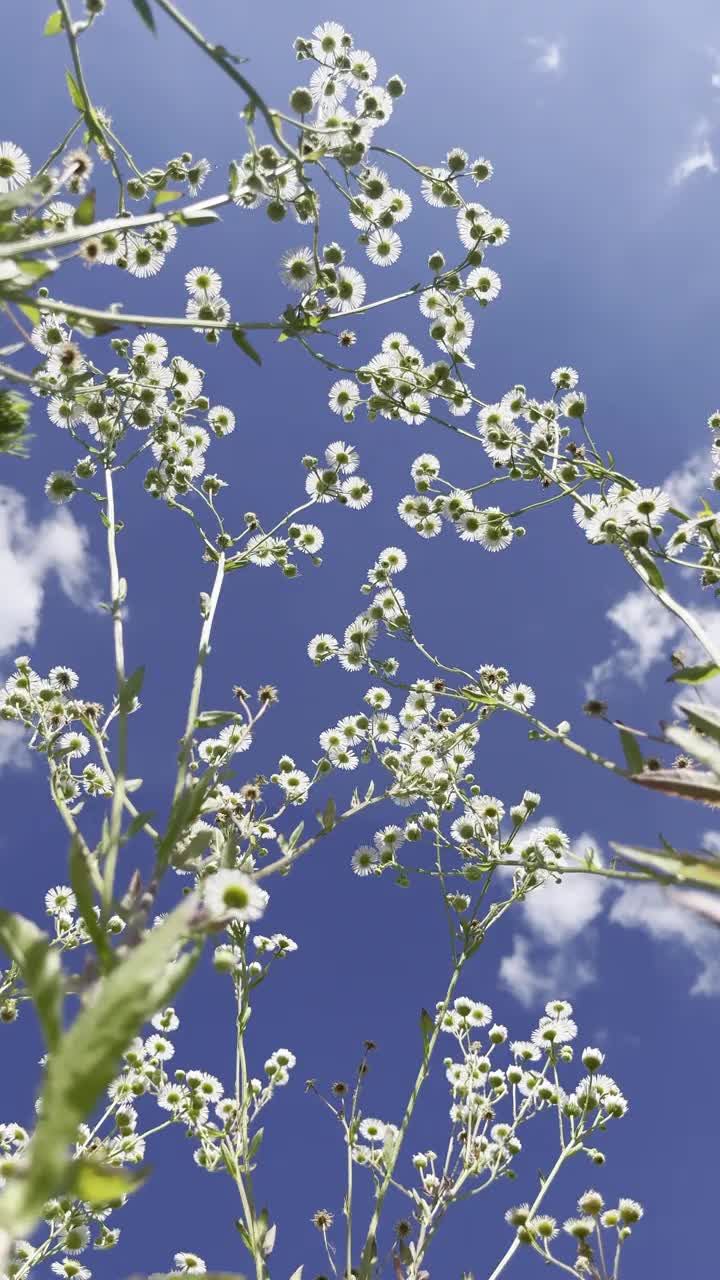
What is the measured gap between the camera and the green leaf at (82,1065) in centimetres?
45

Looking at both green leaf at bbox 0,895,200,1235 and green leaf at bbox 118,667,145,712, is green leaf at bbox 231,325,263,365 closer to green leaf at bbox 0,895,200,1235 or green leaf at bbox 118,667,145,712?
green leaf at bbox 118,667,145,712

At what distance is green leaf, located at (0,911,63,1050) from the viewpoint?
22.7 inches

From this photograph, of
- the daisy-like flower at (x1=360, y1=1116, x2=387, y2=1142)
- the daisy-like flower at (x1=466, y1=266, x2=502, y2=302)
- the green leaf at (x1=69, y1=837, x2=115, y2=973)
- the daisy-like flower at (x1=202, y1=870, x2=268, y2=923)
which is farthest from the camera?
the daisy-like flower at (x1=360, y1=1116, x2=387, y2=1142)

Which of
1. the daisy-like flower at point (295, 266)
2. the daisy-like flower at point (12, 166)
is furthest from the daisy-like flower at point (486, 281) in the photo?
the daisy-like flower at point (12, 166)

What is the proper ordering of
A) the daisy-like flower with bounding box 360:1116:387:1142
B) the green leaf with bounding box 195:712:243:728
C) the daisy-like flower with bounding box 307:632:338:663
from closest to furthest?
the green leaf with bounding box 195:712:243:728 < the daisy-like flower with bounding box 307:632:338:663 < the daisy-like flower with bounding box 360:1116:387:1142

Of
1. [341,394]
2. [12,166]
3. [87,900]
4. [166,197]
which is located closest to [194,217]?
[166,197]

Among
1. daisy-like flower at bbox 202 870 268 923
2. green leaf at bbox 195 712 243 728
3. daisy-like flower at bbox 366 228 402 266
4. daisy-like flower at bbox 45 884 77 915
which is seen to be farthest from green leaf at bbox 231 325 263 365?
daisy-like flower at bbox 45 884 77 915

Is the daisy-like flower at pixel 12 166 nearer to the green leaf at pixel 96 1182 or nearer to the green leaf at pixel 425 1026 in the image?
the green leaf at pixel 96 1182

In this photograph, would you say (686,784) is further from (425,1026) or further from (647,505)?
(425,1026)

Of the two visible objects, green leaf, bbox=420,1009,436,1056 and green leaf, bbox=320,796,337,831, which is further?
green leaf, bbox=420,1009,436,1056

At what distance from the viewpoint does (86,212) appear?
104cm

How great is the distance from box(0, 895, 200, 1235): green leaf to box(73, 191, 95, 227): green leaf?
0.96m

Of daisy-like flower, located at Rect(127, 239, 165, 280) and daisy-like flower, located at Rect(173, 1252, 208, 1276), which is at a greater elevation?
daisy-like flower, located at Rect(127, 239, 165, 280)

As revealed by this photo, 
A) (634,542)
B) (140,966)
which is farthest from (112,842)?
(634,542)
